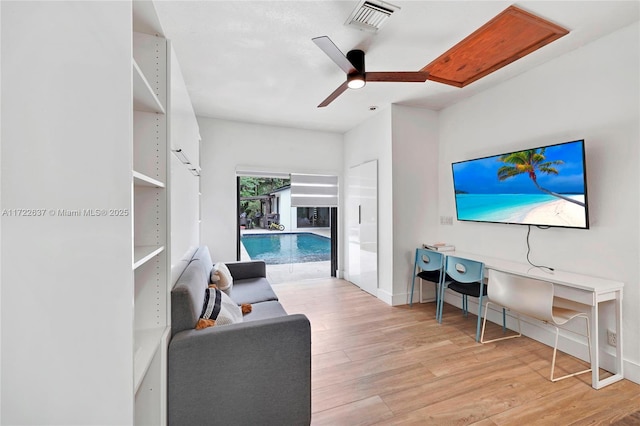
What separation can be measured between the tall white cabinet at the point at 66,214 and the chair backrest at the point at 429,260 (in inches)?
117

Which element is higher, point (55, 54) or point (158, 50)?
point (158, 50)

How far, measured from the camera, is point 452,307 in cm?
341

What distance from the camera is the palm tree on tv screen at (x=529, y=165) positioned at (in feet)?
7.50

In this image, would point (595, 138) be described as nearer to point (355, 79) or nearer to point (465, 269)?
point (465, 269)

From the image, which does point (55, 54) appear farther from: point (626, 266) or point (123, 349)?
point (626, 266)

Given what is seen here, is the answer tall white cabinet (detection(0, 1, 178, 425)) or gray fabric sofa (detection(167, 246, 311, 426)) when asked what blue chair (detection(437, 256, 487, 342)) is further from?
tall white cabinet (detection(0, 1, 178, 425))

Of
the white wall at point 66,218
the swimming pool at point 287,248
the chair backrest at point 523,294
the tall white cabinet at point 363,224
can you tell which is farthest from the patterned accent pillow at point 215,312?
the swimming pool at point 287,248

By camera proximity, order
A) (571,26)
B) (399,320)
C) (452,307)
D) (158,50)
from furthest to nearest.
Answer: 1. (452,307)
2. (399,320)
3. (571,26)
4. (158,50)

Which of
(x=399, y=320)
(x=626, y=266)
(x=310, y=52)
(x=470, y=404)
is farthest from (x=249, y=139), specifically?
(x=626, y=266)

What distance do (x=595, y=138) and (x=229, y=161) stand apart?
4083 mm

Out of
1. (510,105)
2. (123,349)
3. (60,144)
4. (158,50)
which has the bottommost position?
(123,349)

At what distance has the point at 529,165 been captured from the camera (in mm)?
2451

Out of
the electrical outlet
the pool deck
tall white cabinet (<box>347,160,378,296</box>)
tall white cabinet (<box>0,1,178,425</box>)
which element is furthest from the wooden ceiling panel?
the pool deck

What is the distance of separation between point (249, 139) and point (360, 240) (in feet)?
7.71
